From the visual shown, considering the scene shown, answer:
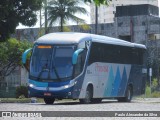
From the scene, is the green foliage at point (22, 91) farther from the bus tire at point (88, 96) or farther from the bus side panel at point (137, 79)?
the bus tire at point (88, 96)

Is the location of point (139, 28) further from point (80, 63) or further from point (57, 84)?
point (57, 84)

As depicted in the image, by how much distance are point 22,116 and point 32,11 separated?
26616 millimetres

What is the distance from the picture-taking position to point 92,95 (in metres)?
26.3

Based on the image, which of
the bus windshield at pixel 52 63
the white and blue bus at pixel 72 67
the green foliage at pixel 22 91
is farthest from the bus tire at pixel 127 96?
the green foliage at pixel 22 91

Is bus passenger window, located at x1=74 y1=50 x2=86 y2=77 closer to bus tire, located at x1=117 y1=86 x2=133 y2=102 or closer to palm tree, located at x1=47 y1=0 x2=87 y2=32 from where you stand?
bus tire, located at x1=117 y1=86 x2=133 y2=102

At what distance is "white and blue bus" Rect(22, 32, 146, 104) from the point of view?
24.1m

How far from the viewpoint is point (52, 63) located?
24.1m

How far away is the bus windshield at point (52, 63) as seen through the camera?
23984mm

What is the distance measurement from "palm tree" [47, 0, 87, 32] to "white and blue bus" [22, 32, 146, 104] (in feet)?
60.5

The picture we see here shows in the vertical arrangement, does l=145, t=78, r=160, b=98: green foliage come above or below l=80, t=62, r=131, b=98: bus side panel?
below

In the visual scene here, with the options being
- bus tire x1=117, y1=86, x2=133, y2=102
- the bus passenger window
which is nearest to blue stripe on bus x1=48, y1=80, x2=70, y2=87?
the bus passenger window

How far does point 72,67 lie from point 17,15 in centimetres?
1538

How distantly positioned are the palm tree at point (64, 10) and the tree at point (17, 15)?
6.74 m

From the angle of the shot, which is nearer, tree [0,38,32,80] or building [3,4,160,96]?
tree [0,38,32,80]
